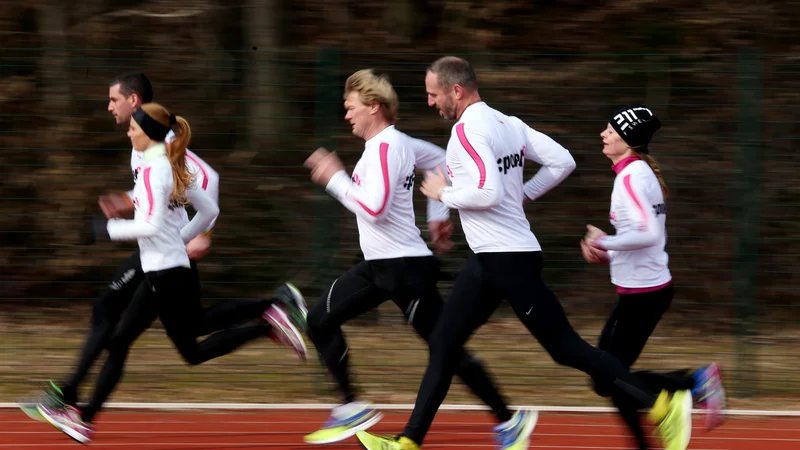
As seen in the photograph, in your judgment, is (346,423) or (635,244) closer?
(635,244)

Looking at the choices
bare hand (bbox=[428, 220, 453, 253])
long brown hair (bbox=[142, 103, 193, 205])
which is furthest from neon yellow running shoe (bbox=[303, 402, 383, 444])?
long brown hair (bbox=[142, 103, 193, 205])

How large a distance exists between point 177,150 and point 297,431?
5.69ft

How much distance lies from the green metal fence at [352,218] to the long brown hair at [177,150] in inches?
59.6

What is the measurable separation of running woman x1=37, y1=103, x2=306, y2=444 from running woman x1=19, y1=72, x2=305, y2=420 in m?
0.07

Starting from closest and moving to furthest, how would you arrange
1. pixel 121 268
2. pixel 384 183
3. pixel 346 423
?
pixel 384 183 < pixel 346 423 < pixel 121 268

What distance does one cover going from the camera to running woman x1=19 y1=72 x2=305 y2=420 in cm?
592

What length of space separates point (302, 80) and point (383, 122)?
1837 millimetres

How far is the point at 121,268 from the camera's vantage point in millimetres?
6074

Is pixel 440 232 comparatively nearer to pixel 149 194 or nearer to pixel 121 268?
pixel 149 194

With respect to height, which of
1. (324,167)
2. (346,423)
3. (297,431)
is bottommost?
(297,431)

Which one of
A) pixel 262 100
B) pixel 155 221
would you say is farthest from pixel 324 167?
pixel 262 100

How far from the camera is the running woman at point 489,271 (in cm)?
A: 514

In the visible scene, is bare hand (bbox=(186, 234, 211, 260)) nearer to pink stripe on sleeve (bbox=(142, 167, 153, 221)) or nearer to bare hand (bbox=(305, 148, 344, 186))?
pink stripe on sleeve (bbox=(142, 167, 153, 221))

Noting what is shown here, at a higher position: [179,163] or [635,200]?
[179,163]
